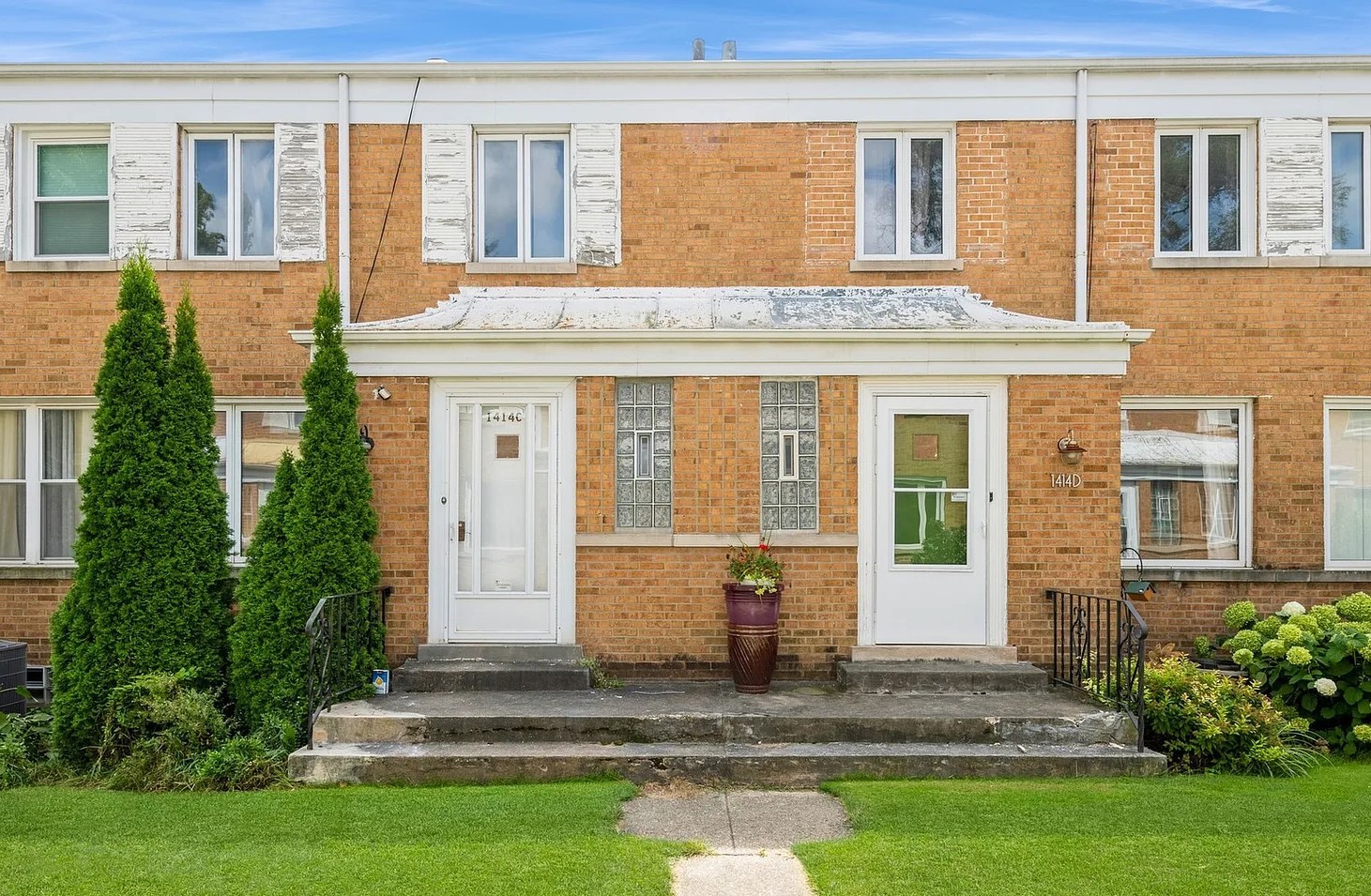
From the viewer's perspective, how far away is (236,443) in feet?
33.7

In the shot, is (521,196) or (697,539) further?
(521,196)

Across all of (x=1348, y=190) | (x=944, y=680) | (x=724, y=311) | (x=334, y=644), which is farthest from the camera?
(x=1348, y=190)

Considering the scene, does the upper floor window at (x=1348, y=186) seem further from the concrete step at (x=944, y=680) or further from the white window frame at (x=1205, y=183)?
the concrete step at (x=944, y=680)

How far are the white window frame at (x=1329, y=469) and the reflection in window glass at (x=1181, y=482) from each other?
0.76 meters

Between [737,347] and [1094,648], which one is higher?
[737,347]

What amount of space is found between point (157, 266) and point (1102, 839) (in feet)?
30.0

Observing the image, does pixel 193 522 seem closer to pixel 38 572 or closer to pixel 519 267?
pixel 38 572

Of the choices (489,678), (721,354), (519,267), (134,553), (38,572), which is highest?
(519,267)

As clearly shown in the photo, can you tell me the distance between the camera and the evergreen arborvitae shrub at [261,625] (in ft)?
26.2

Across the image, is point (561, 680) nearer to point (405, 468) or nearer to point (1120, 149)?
point (405, 468)

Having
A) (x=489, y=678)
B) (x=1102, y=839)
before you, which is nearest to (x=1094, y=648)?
(x=1102, y=839)

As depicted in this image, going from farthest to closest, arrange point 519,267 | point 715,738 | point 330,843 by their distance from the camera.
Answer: point 519,267, point 715,738, point 330,843

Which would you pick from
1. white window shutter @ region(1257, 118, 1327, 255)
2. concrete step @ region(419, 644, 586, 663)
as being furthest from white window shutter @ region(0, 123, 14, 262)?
white window shutter @ region(1257, 118, 1327, 255)

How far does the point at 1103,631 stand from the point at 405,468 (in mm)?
5850
